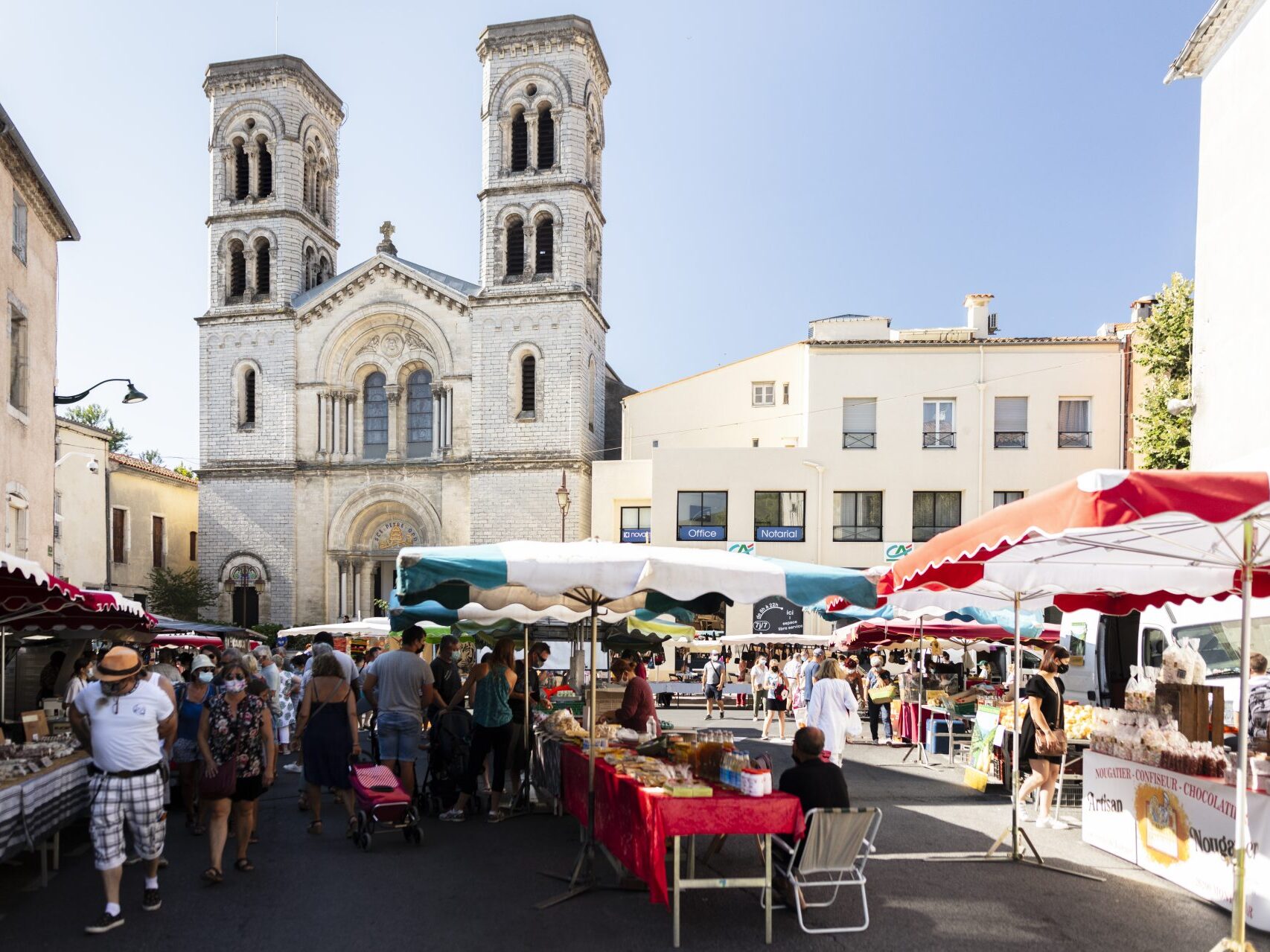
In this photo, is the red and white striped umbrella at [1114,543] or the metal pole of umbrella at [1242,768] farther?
the metal pole of umbrella at [1242,768]

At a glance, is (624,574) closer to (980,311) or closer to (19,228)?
(19,228)

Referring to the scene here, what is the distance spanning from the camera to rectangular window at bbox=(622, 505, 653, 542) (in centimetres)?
3750

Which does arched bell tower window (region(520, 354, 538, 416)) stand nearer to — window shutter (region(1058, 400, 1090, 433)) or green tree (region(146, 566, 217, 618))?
green tree (region(146, 566, 217, 618))

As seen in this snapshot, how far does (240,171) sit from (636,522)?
22.8m

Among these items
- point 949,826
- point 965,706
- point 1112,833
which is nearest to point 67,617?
point 949,826

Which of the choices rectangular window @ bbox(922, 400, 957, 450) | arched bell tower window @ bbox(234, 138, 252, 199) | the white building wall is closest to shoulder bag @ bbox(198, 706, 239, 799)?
the white building wall

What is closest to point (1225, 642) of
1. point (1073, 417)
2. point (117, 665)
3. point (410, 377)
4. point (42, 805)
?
point (117, 665)

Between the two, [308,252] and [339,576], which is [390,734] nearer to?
[339,576]

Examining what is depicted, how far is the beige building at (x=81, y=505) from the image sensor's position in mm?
35281

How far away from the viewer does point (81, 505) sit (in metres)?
36.9

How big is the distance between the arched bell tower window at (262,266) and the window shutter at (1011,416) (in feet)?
94.1

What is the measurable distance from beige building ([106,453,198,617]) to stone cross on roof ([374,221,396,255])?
12.9 m

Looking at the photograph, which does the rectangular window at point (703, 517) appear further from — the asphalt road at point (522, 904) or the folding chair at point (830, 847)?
the folding chair at point (830, 847)

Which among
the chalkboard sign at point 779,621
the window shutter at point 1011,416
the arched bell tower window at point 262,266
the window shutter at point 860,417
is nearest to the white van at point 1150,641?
the chalkboard sign at point 779,621
